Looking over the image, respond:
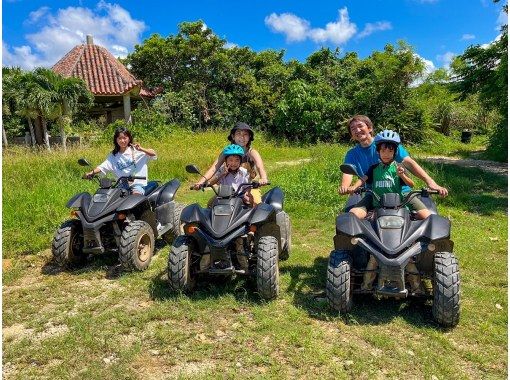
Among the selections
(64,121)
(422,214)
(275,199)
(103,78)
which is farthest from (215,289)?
(103,78)

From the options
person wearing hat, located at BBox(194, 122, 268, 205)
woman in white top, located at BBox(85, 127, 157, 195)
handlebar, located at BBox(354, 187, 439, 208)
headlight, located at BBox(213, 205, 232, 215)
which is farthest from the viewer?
woman in white top, located at BBox(85, 127, 157, 195)

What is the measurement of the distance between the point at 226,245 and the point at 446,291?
165 cm

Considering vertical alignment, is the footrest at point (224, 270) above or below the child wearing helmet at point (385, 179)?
below

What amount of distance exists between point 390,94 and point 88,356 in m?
17.5

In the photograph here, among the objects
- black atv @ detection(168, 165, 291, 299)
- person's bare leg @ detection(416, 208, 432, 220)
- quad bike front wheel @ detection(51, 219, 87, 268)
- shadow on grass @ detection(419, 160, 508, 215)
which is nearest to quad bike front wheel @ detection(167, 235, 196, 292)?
black atv @ detection(168, 165, 291, 299)

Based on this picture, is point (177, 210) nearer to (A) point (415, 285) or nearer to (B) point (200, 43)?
(A) point (415, 285)

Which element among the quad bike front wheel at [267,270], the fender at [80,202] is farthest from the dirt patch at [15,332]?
the quad bike front wheel at [267,270]

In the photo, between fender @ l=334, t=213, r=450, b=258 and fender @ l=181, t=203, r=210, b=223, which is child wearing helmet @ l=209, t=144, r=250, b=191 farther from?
fender @ l=334, t=213, r=450, b=258

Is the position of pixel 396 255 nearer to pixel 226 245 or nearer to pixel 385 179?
pixel 385 179

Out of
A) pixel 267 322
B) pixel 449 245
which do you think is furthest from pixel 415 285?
pixel 267 322

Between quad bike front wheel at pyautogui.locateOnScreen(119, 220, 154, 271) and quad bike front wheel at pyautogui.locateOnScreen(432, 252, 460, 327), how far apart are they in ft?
8.87

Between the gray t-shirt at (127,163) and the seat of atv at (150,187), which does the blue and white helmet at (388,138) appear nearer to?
the gray t-shirt at (127,163)

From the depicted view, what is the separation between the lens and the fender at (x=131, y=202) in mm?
4440

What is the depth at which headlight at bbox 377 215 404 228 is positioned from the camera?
3.28 m
